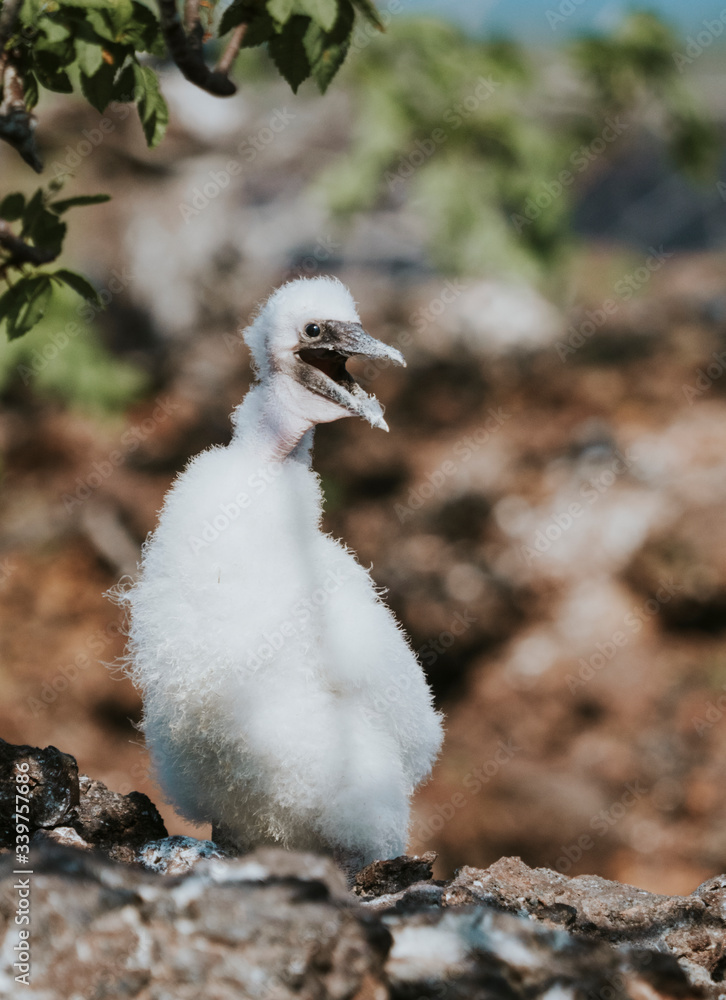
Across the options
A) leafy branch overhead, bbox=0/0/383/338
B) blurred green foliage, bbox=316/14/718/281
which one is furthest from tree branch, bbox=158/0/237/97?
blurred green foliage, bbox=316/14/718/281

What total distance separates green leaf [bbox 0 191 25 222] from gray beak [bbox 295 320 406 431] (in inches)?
40.6

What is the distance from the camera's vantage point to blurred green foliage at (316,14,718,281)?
6734mm

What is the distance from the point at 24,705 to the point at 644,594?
684 centimetres

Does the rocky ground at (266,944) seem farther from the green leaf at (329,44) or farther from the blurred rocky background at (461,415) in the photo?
the blurred rocky background at (461,415)

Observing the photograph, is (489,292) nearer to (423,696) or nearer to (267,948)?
(423,696)

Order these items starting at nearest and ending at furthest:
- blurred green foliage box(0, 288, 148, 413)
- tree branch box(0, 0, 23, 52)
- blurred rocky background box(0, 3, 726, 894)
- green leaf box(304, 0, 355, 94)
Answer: tree branch box(0, 0, 23, 52) < green leaf box(304, 0, 355, 94) < blurred rocky background box(0, 3, 726, 894) < blurred green foliage box(0, 288, 148, 413)

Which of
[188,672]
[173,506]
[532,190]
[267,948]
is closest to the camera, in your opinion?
[267,948]

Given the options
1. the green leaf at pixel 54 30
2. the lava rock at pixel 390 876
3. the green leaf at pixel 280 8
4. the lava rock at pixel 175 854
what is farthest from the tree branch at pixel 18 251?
the lava rock at pixel 390 876

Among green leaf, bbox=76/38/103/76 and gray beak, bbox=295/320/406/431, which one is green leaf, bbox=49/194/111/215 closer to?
green leaf, bbox=76/38/103/76

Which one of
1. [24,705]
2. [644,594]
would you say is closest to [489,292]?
[644,594]

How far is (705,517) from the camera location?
1031 cm

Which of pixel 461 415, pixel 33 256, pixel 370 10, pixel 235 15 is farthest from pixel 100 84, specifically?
pixel 461 415

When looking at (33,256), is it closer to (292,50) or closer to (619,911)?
(292,50)

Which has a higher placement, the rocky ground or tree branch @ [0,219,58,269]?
tree branch @ [0,219,58,269]
